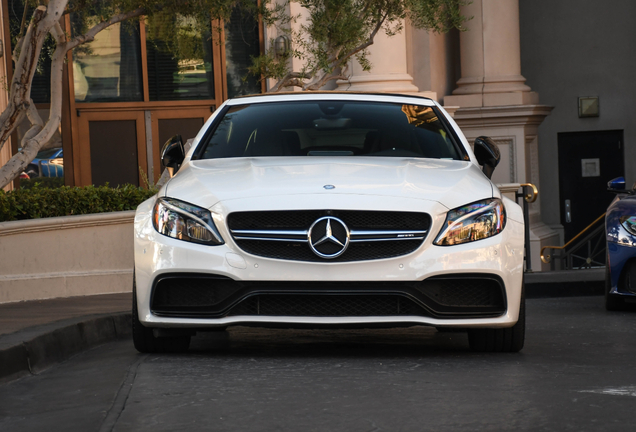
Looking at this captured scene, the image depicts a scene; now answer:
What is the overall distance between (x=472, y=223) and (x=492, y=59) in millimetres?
14916

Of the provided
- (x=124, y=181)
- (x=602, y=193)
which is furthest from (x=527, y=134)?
(x=124, y=181)

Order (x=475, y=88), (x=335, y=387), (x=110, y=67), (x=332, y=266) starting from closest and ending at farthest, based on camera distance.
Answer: (x=335, y=387) < (x=332, y=266) < (x=110, y=67) < (x=475, y=88)

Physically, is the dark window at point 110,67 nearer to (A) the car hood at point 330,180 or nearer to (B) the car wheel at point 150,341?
(A) the car hood at point 330,180

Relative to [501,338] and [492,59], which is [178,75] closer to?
[492,59]

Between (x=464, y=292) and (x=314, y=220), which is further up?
(x=314, y=220)

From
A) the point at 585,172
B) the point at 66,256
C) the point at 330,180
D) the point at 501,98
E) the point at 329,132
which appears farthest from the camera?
the point at 585,172

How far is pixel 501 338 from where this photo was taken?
6.12m

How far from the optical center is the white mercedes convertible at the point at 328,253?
5.56 meters

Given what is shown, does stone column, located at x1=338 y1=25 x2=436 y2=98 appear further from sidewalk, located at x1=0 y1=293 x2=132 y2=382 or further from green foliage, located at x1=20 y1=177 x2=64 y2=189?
sidewalk, located at x1=0 y1=293 x2=132 y2=382

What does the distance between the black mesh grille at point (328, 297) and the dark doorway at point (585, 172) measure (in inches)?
721

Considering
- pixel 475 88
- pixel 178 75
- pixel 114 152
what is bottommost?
pixel 114 152

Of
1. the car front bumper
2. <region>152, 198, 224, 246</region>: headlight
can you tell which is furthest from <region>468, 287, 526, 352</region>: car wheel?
<region>152, 198, 224, 246</region>: headlight

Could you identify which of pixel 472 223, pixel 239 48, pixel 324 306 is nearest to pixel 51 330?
pixel 324 306

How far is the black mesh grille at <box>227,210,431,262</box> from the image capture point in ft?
18.3
